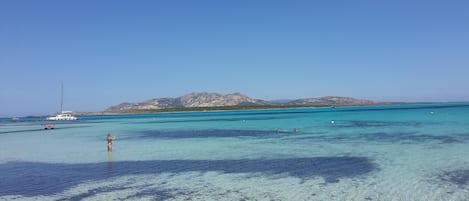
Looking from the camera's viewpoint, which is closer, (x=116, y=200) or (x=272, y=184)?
(x=116, y=200)

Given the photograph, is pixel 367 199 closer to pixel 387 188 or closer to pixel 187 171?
pixel 387 188

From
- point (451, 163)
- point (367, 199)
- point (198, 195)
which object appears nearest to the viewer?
point (367, 199)

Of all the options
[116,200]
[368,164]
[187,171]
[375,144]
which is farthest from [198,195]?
[375,144]

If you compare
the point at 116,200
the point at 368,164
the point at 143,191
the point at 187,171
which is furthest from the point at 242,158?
the point at 116,200

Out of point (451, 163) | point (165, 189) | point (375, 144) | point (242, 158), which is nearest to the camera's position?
point (165, 189)

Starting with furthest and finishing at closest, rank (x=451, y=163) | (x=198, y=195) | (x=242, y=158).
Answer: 1. (x=242, y=158)
2. (x=451, y=163)
3. (x=198, y=195)

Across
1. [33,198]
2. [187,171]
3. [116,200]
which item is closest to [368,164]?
[187,171]

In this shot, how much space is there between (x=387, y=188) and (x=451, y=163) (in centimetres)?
656

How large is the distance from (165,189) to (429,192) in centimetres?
966

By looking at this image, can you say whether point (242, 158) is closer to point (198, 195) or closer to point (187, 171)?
point (187, 171)

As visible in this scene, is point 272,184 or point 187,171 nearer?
point 272,184

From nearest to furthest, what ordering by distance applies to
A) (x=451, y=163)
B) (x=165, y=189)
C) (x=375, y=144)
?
(x=165, y=189) < (x=451, y=163) < (x=375, y=144)

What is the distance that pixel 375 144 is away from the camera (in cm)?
2881

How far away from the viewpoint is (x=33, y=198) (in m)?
15.0
